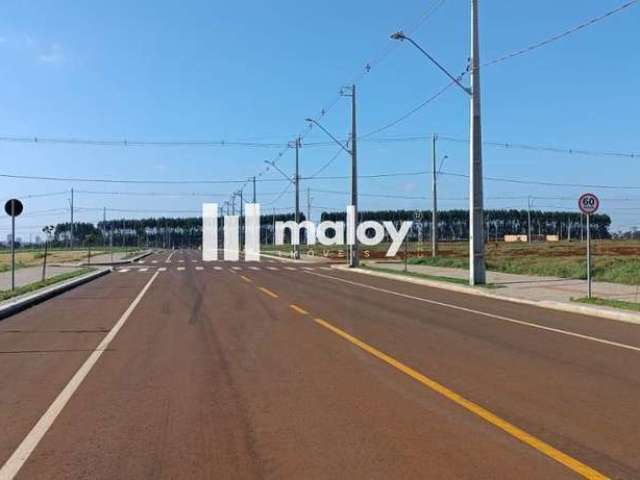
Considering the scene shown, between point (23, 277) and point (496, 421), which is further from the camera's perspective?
point (23, 277)

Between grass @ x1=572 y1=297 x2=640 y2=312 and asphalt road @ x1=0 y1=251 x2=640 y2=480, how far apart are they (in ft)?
5.72

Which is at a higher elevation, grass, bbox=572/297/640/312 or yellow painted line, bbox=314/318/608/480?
grass, bbox=572/297/640/312

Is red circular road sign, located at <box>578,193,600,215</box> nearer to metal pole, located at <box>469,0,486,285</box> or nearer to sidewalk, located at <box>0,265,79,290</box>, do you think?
metal pole, located at <box>469,0,486,285</box>

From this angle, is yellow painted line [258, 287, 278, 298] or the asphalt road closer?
the asphalt road

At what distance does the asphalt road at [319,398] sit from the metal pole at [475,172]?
33.6ft

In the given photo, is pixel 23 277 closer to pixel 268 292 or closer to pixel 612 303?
pixel 268 292

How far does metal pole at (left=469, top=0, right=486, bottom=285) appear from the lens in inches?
979

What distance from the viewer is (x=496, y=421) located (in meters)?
6.54

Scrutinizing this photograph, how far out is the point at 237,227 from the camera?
4951 inches

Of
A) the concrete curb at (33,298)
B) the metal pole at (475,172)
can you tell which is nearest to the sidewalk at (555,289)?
the metal pole at (475,172)

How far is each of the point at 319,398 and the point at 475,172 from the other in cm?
1875

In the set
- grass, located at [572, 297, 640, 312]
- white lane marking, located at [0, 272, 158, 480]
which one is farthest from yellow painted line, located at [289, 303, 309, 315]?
grass, located at [572, 297, 640, 312]

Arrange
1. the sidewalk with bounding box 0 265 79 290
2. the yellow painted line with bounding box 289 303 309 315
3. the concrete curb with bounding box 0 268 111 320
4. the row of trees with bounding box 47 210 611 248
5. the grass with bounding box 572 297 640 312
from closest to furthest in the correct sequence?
the grass with bounding box 572 297 640 312 < the yellow painted line with bounding box 289 303 309 315 < the concrete curb with bounding box 0 268 111 320 < the sidewalk with bounding box 0 265 79 290 < the row of trees with bounding box 47 210 611 248

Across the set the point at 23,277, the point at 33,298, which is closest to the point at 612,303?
the point at 33,298
